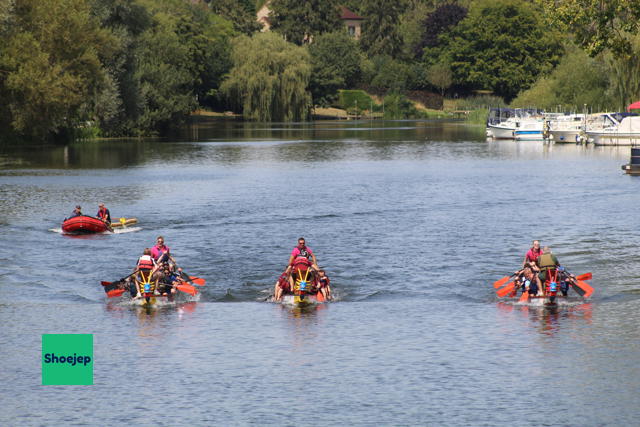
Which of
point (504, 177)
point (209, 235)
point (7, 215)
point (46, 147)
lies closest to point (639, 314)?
Answer: point (209, 235)

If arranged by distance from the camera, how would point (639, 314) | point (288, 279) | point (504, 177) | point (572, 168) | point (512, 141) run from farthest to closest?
point (512, 141), point (572, 168), point (504, 177), point (288, 279), point (639, 314)

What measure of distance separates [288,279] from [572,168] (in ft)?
194

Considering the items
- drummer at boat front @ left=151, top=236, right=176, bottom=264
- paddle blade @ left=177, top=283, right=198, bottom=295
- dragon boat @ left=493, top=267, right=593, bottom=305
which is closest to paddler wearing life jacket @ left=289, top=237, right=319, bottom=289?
paddle blade @ left=177, top=283, right=198, bottom=295

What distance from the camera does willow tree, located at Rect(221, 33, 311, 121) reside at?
161m

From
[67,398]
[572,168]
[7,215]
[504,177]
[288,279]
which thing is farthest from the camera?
[572,168]

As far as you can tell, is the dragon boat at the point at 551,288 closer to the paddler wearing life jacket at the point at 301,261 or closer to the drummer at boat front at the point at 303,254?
the drummer at boat front at the point at 303,254

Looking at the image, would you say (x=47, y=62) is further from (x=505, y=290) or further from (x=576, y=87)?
(x=576, y=87)

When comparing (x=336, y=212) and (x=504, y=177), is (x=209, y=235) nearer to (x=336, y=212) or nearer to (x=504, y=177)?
(x=336, y=212)

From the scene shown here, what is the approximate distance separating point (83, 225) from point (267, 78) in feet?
365

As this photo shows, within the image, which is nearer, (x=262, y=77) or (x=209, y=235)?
(x=209, y=235)

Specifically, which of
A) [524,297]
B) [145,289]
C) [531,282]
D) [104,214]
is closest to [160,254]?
[145,289]

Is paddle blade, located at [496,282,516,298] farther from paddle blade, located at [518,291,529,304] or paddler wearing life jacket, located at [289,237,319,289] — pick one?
paddler wearing life jacket, located at [289,237,319,289]

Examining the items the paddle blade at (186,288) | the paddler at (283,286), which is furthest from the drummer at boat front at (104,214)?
the paddler at (283,286)

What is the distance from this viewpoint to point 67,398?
24.8 metres
